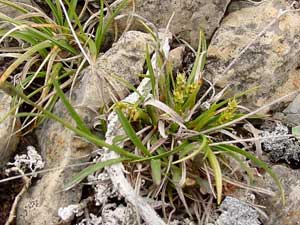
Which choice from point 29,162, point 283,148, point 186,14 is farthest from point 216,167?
point 186,14

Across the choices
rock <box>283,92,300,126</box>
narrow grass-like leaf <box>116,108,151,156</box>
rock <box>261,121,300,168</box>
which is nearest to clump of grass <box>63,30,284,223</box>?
narrow grass-like leaf <box>116,108,151,156</box>

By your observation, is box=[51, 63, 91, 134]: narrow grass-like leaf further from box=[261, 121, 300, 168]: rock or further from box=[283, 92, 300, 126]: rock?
box=[283, 92, 300, 126]: rock

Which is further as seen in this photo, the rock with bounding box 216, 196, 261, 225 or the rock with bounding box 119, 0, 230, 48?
the rock with bounding box 119, 0, 230, 48

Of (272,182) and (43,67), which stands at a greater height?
(43,67)

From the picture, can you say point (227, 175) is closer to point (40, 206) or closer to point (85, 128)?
point (85, 128)

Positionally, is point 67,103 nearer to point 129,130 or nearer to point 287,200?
point 129,130

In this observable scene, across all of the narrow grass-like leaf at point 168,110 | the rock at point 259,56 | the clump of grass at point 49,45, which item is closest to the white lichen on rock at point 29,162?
the clump of grass at point 49,45

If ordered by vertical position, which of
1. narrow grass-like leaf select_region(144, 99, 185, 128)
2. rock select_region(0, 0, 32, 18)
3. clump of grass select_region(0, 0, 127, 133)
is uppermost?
rock select_region(0, 0, 32, 18)

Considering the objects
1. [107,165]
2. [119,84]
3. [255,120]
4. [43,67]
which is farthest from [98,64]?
[255,120]
